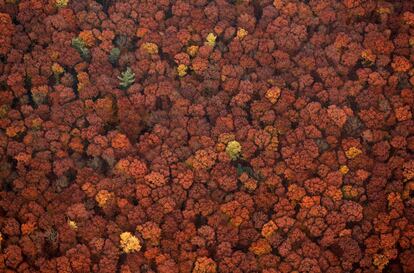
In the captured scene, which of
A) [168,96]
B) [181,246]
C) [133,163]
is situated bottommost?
[181,246]

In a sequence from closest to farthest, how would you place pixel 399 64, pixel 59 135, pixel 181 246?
pixel 181 246 → pixel 59 135 → pixel 399 64

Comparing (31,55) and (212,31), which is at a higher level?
(212,31)

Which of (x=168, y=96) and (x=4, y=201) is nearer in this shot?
(x=4, y=201)

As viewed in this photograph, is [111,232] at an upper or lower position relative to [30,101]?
lower

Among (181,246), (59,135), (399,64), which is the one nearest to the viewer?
(181,246)

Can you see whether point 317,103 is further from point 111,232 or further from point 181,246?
point 111,232

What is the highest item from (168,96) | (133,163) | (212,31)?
(212,31)

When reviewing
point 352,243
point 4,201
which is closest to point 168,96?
point 4,201

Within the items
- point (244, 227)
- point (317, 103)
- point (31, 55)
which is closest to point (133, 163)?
point (244, 227)

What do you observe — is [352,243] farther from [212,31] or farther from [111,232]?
[212,31]
